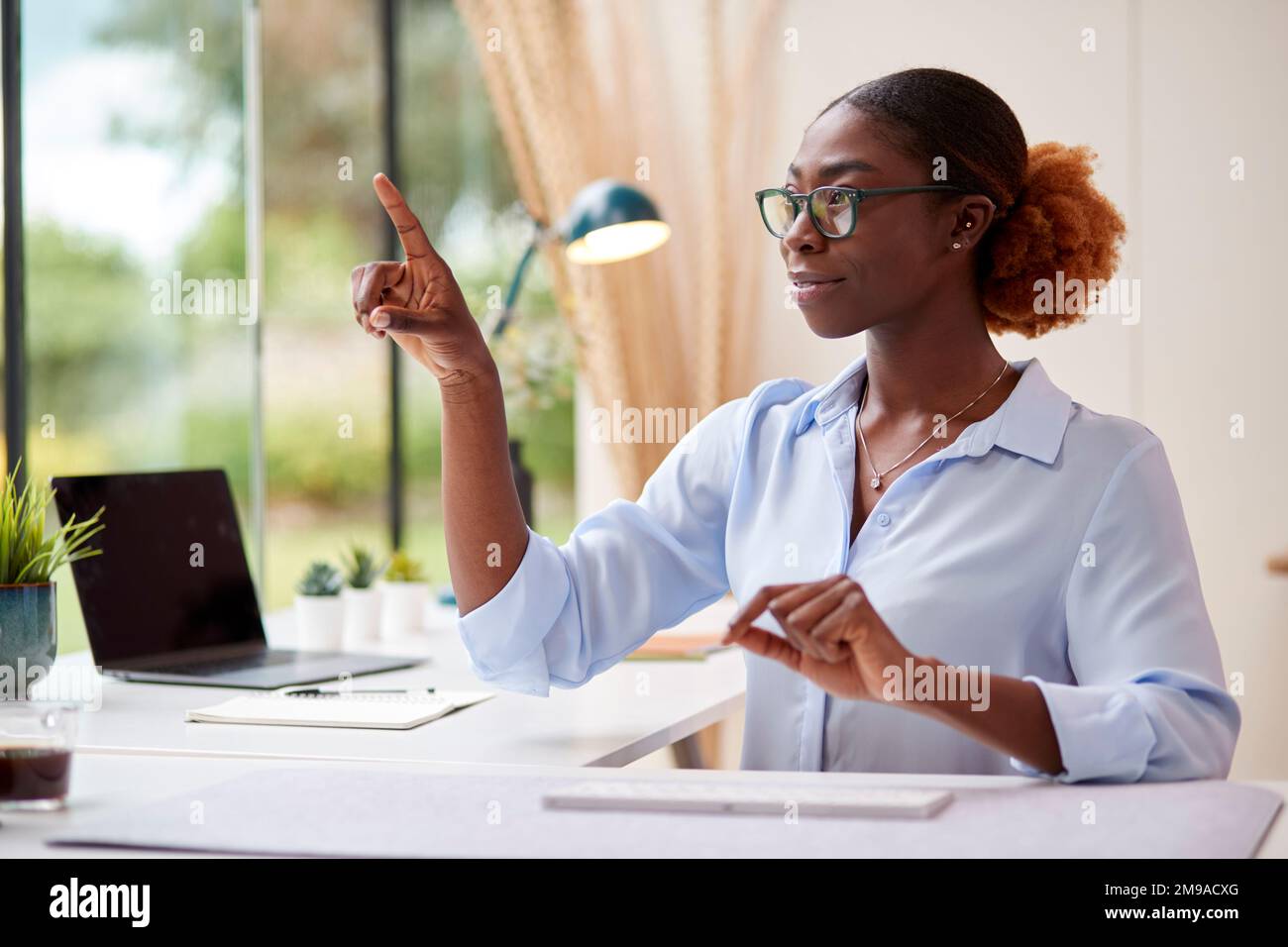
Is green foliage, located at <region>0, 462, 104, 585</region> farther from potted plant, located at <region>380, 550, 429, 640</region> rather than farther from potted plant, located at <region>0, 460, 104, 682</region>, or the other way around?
potted plant, located at <region>380, 550, 429, 640</region>

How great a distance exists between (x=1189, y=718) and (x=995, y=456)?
1.13ft

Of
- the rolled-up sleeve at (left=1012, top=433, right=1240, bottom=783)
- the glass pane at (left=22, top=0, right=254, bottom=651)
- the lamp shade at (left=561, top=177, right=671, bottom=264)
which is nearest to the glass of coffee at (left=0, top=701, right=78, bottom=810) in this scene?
the rolled-up sleeve at (left=1012, top=433, right=1240, bottom=783)

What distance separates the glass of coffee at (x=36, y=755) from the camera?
1.13 metres

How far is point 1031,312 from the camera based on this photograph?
1.57 meters

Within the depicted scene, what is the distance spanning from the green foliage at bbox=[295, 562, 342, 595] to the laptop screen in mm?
141

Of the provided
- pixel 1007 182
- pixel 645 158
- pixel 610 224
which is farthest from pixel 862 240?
pixel 645 158

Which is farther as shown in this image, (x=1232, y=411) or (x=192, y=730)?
(x=1232, y=411)

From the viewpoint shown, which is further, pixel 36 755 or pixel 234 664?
pixel 234 664

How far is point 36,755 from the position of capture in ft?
3.74

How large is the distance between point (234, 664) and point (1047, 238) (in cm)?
124

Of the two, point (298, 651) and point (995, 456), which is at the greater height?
point (995, 456)

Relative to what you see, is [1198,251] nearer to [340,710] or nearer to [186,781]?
[340,710]
